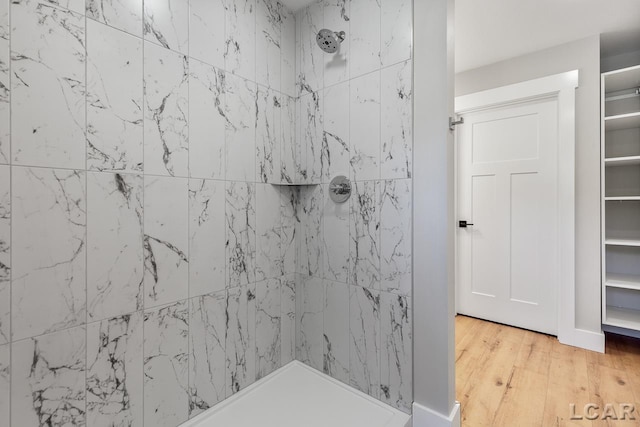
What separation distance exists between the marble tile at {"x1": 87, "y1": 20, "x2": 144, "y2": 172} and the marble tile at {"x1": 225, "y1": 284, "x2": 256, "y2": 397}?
0.80 meters

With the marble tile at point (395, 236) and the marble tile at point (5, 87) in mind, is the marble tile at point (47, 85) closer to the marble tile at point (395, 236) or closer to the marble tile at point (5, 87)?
the marble tile at point (5, 87)

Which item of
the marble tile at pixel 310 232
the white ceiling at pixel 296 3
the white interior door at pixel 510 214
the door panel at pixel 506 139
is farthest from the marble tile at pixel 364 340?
the door panel at pixel 506 139

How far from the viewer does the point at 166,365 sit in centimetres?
125

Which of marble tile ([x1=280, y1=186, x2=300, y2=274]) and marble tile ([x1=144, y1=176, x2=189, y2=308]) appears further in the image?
marble tile ([x1=280, y1=186, x2=300, y2=274])

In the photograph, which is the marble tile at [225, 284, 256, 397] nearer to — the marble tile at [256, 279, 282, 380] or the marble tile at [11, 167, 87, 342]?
the marble tile at [256, 279, 282, 380]

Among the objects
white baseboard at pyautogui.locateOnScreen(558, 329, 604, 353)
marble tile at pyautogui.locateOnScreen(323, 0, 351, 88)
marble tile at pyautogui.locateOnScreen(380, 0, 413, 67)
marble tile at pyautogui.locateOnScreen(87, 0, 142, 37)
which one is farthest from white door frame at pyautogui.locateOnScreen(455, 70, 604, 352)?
marble tile at pyautogui.locateOnScreen(87, 0, 142, 37)

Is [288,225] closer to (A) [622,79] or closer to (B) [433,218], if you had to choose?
(B) [433,218]

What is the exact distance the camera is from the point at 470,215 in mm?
2949

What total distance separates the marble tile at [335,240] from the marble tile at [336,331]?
0.21 feet

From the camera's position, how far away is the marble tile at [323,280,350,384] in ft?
5.28

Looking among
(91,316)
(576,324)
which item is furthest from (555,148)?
(91,316)

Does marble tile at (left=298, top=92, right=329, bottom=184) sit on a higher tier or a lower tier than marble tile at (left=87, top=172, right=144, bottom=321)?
higher

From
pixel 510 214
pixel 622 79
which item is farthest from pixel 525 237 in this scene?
pixel 622 79

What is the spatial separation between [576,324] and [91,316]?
129 inches
